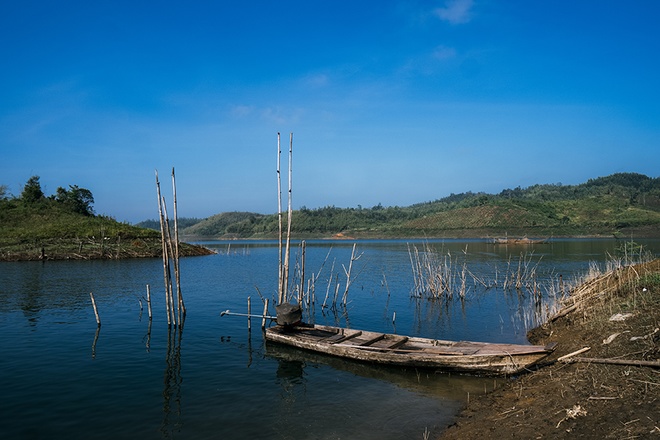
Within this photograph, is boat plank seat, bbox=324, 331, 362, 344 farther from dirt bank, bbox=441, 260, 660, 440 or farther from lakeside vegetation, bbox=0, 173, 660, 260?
lakeside vegetation, bbox=0, 173, 660, 260

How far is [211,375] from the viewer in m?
12.1

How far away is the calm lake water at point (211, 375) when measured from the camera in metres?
8.91

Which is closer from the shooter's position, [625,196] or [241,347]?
[241,347]

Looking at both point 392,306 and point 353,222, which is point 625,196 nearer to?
point 353,222

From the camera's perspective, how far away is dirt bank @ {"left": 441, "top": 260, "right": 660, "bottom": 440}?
669 cm

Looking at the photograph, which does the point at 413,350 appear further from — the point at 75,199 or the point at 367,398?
the point at 75,199

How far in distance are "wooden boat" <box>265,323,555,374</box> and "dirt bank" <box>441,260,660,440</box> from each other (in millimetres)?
471

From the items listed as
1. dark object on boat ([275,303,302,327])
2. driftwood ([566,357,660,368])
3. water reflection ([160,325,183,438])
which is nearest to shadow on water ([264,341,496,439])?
dark object on boat ([275,303,302,327])

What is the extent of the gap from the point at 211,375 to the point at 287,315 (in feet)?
10.8

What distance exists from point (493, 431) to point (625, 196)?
136406 millimetres

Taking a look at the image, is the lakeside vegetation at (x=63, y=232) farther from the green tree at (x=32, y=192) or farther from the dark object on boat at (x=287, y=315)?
the dark object on boat at (x=287, y=315)

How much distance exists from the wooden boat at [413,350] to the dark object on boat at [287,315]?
0.37 meters

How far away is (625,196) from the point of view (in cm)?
11919

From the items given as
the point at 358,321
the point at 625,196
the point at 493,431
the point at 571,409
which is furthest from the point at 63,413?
the point at 625,196
